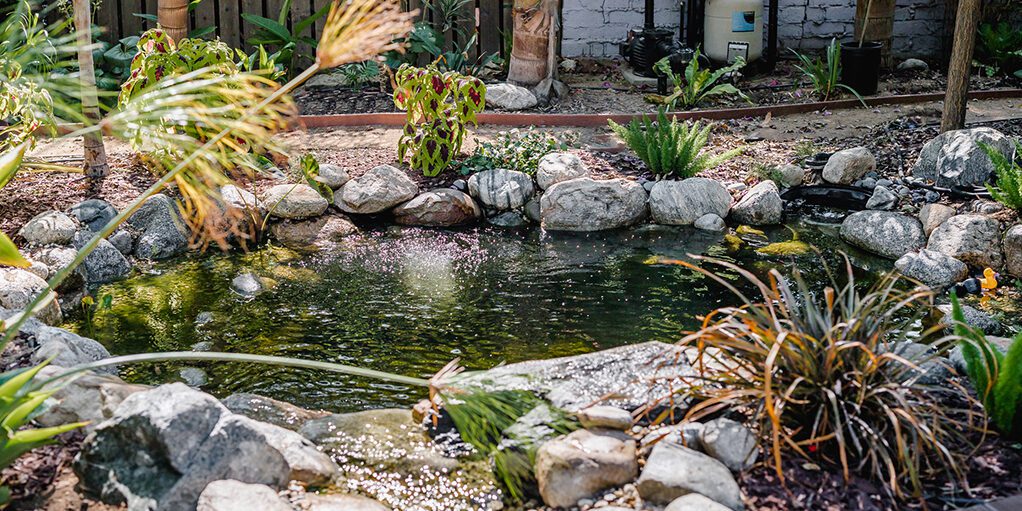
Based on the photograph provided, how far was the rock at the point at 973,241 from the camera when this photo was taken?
670 centimetres

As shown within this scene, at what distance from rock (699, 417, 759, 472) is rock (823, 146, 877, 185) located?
4957 millimetres

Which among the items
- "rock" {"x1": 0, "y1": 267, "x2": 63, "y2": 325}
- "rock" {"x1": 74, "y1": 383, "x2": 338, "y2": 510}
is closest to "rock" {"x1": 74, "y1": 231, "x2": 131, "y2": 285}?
"rock" {"x1": 0, "y1": 267, "x2": 63, "y2": 325}

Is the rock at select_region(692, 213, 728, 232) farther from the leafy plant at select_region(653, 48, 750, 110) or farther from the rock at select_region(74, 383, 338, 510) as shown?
the rock at select_region(74, 383, 338, 510)

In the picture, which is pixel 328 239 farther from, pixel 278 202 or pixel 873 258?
pixel 873 258

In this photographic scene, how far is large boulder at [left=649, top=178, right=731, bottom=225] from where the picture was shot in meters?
7.83

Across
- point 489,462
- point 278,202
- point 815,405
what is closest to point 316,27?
point 278,202

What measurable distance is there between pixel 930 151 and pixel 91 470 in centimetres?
661

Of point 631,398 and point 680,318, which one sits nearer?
point 631,398

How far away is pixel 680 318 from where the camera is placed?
19.9 feet

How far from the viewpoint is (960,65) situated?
8.20 meters

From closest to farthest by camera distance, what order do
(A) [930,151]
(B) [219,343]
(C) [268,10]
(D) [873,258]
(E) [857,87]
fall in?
(B) [219,343]
(D) [873,258]
(A) [930,151]
(E) [857,87]
(C) [268,10]

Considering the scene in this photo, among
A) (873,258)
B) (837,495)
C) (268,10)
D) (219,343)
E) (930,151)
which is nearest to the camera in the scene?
(837,495)

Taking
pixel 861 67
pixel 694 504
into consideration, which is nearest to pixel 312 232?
pixel 694 504

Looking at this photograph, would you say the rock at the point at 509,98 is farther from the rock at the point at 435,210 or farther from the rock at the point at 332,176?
the rock at the point at 332,176
